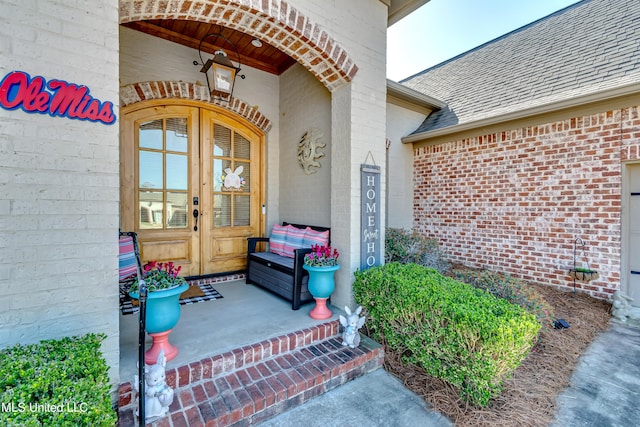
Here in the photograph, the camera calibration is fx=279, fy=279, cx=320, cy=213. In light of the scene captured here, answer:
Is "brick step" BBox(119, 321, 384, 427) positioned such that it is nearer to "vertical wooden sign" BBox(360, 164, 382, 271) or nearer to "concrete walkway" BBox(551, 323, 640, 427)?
"vertical wooden sign" BBox(360, 164, 382, 271)

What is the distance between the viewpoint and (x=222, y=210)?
14.2 feet

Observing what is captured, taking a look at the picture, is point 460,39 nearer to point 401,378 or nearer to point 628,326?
point 628,326

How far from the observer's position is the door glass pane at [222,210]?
4.25m

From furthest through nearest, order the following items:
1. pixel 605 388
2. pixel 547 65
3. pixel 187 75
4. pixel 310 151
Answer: pixel 547 65, pixel 310 151, pixel 187 75, pixel 605 388

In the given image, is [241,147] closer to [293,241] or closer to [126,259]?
[293,241]

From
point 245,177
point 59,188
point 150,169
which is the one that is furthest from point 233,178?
point 59,188

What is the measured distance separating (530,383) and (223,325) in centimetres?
274

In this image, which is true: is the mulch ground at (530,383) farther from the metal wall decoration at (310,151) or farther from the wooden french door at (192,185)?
the wooden french door at (192,185)

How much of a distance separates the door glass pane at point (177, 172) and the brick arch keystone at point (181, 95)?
78cm

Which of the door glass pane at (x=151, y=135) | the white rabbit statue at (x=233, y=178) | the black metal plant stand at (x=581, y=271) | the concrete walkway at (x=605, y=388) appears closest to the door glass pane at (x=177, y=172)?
the door glass pane at (x=151, y=135)

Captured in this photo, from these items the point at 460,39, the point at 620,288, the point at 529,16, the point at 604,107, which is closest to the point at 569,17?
the point at 529,16

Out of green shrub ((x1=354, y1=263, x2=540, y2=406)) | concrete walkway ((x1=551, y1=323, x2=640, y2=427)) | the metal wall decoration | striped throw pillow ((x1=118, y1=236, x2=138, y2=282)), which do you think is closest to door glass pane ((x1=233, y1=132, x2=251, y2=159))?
the metal wall decoration

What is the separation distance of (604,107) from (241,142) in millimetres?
5063

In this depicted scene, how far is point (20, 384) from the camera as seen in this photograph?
3.77 feet
